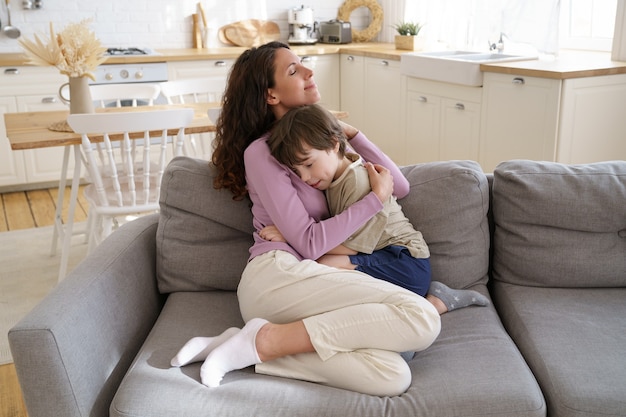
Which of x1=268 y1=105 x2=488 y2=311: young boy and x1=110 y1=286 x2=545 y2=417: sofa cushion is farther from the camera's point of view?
x1=268 y1=105 x2=488 y2=311: young boy

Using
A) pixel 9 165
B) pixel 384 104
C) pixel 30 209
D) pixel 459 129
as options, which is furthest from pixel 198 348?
pixel 9 165

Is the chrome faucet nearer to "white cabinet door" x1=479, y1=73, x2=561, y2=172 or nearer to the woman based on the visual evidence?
"white cabinet door" x1=479, y1=73, x2=561, y2=172

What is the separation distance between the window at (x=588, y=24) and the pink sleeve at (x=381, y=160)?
247 centimetres

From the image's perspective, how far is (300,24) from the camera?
5438mm

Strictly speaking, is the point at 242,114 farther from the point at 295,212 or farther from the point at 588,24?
the point at 588,24

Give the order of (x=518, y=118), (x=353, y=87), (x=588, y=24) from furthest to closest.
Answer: (x=353, y=87) < (x=588, y=24) < (x=518, y=118)

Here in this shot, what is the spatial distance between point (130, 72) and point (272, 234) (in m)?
3.15

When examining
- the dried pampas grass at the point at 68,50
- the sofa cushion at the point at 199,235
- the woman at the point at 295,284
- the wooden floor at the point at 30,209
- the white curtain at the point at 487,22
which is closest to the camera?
the woman at the point at 295,284

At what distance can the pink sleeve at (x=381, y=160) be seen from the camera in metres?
2.01

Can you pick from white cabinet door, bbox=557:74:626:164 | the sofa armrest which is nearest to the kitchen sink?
white cabinet door, bbox=557:74:626:164

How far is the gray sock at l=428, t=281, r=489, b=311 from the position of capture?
191cm

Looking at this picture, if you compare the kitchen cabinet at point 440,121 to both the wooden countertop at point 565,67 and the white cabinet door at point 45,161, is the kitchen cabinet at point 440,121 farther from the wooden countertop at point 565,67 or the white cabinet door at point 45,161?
the white cabinet door at point 45,161

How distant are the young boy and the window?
2660 mm

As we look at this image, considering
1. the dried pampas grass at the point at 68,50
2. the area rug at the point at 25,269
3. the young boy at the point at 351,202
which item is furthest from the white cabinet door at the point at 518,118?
the area rug at the point at 25,269
